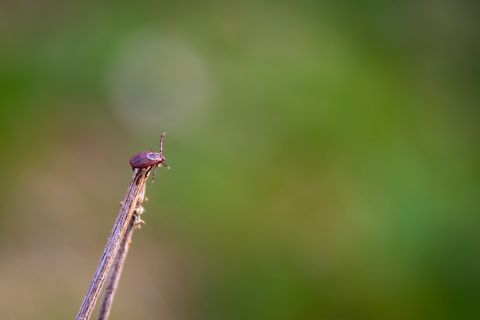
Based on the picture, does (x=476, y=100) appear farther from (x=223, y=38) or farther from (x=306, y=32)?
(x=223, y=38)

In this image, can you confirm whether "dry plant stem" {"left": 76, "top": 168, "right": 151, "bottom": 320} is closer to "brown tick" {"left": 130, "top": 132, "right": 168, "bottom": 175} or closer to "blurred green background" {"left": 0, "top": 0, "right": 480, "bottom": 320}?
"brown tick" {"left": 130, "top": 132, "right": 168, "bottom": 175}

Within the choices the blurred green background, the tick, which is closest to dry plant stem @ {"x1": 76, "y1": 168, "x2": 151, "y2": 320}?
the tick

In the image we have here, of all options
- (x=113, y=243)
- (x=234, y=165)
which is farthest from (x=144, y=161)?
(x=234, y=165)

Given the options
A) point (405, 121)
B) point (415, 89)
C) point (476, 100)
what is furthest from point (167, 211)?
point (476, 100)

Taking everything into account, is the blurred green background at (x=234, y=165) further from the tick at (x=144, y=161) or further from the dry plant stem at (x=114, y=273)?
the tick at (x=144, y=161)

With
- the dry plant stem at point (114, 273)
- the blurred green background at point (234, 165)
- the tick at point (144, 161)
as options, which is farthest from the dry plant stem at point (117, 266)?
the blurred green background at point (234, 165)

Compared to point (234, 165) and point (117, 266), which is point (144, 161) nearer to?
point (117, 266)
